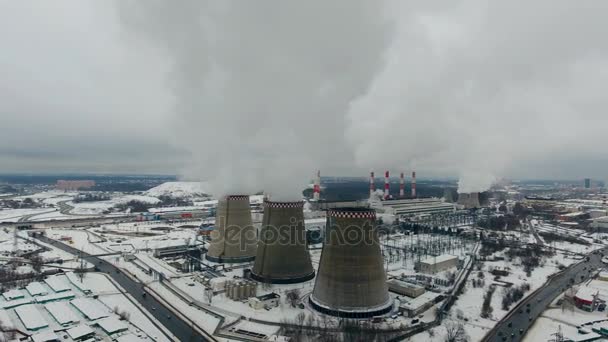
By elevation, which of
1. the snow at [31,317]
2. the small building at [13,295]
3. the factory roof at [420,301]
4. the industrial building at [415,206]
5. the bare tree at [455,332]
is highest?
the industrial building at [415,206]

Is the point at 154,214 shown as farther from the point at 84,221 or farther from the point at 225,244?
the point at 225,244

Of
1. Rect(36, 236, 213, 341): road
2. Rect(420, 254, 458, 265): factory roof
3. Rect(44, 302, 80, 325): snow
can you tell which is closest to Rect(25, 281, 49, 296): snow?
Rect(44, 302, 80, 325): snow

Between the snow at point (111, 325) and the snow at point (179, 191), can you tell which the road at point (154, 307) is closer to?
the snow at point (111, 325)

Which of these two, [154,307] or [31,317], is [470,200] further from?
[31,317]

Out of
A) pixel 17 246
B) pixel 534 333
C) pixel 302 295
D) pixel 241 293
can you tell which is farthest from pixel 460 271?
pixel 17 246

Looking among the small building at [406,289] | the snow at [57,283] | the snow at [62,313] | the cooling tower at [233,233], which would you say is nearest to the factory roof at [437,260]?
the small building at [406,289]
